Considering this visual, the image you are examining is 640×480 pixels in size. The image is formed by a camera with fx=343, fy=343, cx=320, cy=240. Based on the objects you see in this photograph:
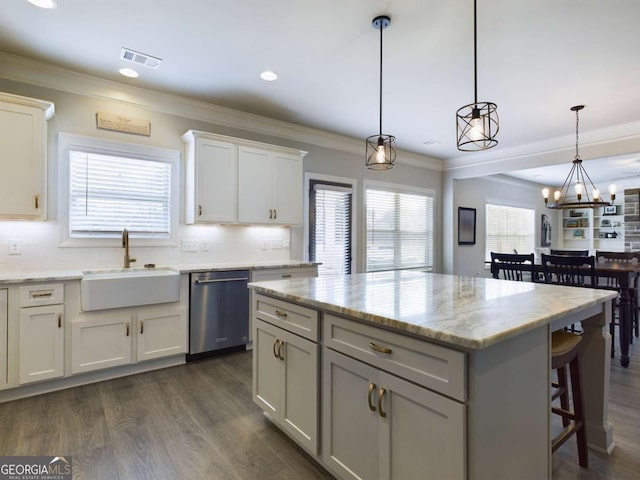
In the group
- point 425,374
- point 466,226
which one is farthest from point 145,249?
point 466,226

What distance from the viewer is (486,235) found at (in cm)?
723

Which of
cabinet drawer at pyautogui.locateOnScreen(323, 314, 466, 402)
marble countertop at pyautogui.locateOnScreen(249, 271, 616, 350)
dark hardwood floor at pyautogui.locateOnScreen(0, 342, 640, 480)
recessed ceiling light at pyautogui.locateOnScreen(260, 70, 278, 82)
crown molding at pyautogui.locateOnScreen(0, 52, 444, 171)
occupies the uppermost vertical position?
recessed ceiling light at pyautogui.locateOnScreen(260, 70, 278, 82)

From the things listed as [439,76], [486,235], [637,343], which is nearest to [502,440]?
[439,76]

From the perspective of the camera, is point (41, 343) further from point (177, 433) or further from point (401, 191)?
point (401, 191)

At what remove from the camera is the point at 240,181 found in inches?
152

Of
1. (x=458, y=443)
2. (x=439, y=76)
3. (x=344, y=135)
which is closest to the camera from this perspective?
(x=458, y=443)

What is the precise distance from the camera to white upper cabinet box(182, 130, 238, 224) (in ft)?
11.7

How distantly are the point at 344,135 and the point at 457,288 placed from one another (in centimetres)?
352

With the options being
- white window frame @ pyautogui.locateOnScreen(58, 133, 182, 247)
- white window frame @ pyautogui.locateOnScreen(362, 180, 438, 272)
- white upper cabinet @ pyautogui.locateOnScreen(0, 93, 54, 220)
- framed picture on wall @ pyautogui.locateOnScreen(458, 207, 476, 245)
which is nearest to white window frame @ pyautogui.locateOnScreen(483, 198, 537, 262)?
framed picture on wall @ pyautogui.locateOnScreen(458, 207, 476, 245)

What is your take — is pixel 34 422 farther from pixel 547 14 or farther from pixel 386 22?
pixel 547 14

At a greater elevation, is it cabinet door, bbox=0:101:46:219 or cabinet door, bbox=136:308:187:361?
cabinet door, bbox=0:101:46:219

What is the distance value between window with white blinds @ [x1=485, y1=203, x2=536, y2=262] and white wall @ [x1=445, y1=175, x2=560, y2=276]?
0.20 m

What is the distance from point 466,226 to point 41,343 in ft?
21.4

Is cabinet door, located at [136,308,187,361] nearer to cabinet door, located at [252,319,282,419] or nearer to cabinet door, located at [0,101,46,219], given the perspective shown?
cabinet door, located at [0,101,46,219]
